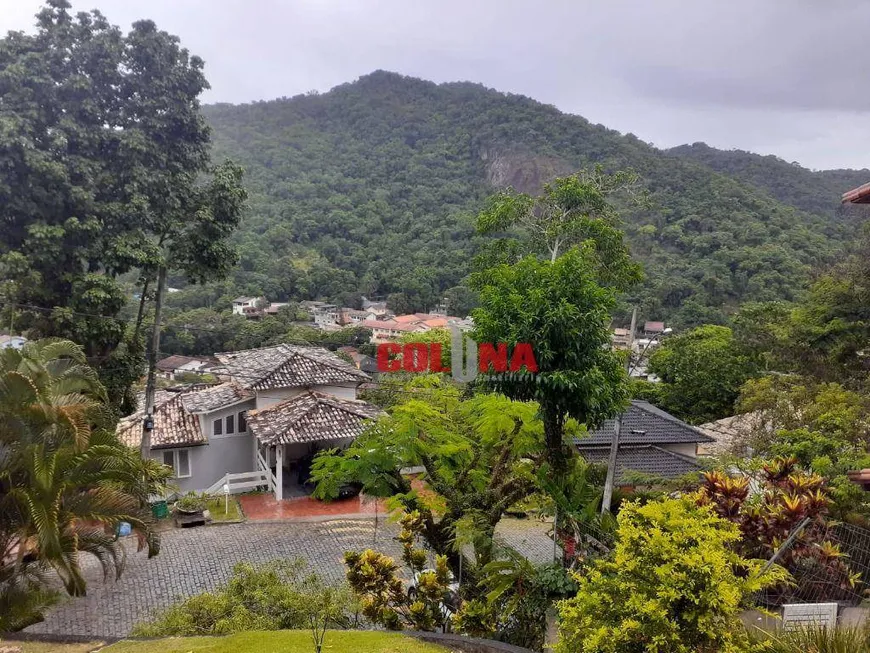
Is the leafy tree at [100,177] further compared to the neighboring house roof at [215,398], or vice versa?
the neighboring house roof at [215,398]

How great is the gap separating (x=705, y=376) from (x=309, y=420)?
17939 millimetres

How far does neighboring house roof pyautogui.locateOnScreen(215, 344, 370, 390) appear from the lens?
17469mm

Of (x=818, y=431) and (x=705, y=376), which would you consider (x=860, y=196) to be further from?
(x=705, y=376)

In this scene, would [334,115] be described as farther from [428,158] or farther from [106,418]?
[106,418]

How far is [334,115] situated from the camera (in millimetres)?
97812

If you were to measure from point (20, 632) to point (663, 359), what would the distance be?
26.0 m

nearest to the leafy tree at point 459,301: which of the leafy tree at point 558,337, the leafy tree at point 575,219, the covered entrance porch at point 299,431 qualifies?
the covered entrance porch at point 299,431

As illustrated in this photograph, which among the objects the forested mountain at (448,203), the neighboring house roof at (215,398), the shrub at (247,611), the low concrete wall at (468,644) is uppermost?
the forested mountain at (448,203)

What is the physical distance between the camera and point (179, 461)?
16812 mm

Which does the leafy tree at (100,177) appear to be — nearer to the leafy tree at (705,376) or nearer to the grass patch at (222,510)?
the grass patch at (222,510)

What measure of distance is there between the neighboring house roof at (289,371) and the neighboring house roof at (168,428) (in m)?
1.83

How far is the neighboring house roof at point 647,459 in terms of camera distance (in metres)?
15.0

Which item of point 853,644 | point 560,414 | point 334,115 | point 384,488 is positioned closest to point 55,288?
point 384,488

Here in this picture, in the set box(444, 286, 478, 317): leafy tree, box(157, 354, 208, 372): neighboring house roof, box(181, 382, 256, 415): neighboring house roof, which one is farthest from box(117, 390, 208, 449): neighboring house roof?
box(444, 286, 478, 317): leafy tree
